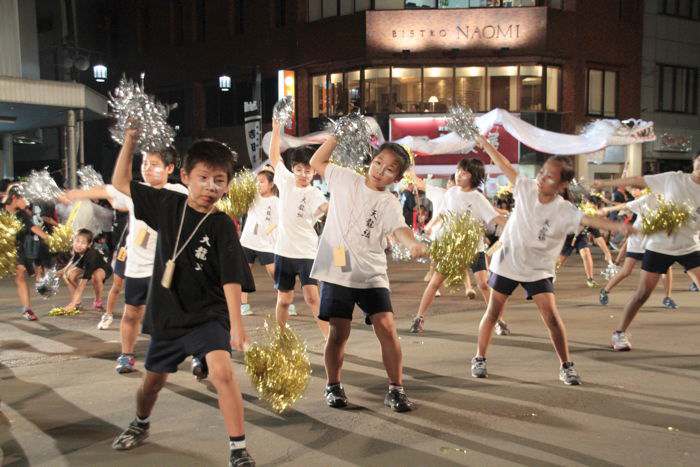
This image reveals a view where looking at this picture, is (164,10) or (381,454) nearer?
(381,454)

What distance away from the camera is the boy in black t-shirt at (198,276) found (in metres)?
4.02

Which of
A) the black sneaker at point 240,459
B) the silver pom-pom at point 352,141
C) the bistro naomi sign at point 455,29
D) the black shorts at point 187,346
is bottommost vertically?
the black sneaker at point 240,459

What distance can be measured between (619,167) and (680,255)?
77.1 feet

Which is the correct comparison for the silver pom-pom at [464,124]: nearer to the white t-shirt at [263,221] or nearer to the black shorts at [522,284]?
the black shorts at [522,284]

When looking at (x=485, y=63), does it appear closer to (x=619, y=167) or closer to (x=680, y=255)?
(x=619, y=167)

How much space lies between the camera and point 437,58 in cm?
2758

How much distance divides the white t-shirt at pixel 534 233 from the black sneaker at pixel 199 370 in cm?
257

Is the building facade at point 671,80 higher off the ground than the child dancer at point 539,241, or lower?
higher

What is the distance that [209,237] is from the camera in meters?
4.16

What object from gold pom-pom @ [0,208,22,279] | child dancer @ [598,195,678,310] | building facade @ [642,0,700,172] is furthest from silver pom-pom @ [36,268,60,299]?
building facade @ [642,0,700,172]

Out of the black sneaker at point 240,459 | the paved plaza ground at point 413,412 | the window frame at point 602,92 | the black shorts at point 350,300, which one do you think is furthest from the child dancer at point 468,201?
the window frame at point 602,92

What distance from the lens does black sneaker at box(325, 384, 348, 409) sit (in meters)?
5.39

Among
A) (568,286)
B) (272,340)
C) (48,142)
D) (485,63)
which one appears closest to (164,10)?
(48,142)

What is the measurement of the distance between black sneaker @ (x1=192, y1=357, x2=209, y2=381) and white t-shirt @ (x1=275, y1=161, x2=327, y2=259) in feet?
5.50
